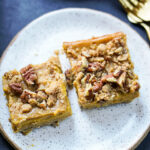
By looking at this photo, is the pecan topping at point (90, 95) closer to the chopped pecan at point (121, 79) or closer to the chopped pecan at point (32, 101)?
the chopped pecan at point (121, 79)

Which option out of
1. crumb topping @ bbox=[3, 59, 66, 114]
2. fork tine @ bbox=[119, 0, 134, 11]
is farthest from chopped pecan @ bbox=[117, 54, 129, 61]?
fork tine @ bbox=[119, 0, 134, 11]

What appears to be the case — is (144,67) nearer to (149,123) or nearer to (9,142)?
(149,123)

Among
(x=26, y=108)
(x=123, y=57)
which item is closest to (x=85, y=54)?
(x=123, y=57)

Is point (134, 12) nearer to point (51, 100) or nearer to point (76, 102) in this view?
point (76, 102)

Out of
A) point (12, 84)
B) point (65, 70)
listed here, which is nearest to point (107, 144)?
point (65, 70)

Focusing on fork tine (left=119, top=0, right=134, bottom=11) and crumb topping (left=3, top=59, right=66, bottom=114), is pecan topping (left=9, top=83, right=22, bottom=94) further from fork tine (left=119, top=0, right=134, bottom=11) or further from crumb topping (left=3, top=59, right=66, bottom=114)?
fork tine (left=119, top=0, right=134, bottom=11)

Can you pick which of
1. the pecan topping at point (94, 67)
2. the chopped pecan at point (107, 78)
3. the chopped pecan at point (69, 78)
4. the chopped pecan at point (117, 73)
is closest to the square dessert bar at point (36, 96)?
the chopped pecan at point (69, 78)

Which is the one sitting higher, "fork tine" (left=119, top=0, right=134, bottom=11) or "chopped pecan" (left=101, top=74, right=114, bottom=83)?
"fork tine" (left=119, top=0, right=134, bottom=11)

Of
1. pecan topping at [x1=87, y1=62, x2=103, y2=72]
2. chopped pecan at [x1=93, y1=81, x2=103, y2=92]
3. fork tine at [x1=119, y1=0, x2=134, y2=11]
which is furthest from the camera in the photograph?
fork tine at [x1=119, y1=0, x2=134, y2=11]
